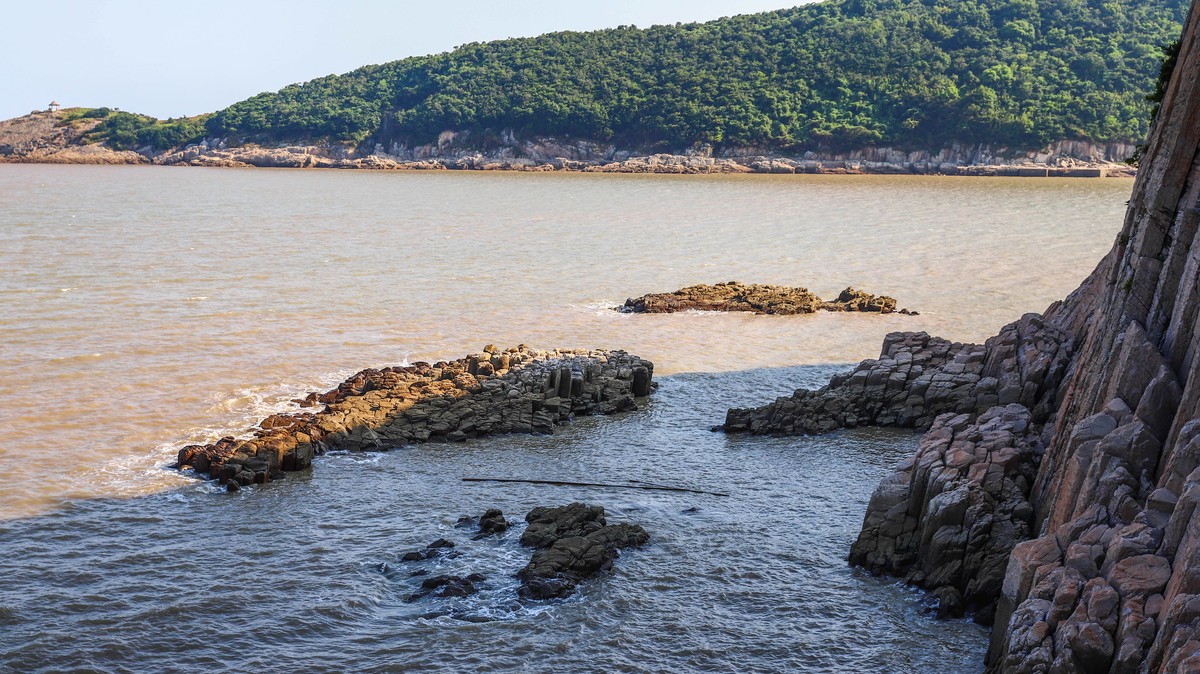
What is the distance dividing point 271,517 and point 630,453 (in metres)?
8.39

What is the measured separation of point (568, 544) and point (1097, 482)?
868 cm

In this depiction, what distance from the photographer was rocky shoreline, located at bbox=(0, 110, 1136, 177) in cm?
14438

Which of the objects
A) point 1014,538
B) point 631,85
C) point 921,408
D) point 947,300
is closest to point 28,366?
point 921,408

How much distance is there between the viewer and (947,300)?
47188 millimetres

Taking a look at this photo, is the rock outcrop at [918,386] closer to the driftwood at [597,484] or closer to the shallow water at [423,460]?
the shallow water at [423,460]

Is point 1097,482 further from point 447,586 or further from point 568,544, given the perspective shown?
point 447,586

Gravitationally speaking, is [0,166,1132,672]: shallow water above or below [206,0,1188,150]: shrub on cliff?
below

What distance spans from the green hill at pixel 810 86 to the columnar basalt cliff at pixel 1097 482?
132152 millimetres

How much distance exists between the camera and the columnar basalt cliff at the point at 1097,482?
12.9 meters

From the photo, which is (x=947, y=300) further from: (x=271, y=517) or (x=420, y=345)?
(x=271, y=517)

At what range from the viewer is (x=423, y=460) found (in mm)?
25359

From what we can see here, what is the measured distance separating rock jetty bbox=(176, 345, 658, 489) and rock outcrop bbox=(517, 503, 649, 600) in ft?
20.9

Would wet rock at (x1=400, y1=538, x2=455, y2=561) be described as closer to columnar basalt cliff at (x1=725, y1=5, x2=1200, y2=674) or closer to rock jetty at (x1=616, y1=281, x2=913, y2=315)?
columnar basalt cliff at (x1=725, y1=5, x2=1200, y2=674)

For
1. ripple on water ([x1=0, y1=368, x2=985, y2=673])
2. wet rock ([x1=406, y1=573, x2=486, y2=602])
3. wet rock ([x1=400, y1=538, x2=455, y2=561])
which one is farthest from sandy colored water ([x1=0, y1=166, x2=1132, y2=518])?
wet rock ([x1=406, y1=573, x2=486, y2=602])
